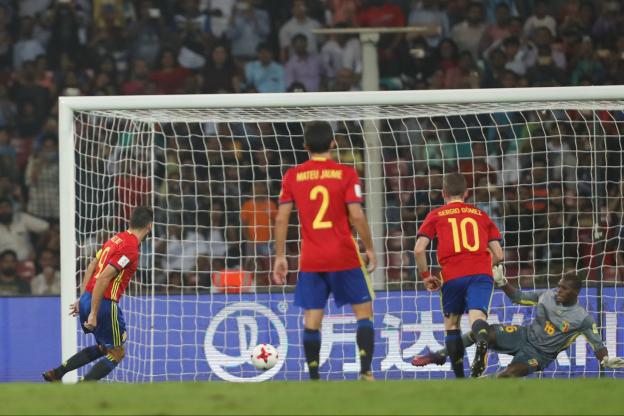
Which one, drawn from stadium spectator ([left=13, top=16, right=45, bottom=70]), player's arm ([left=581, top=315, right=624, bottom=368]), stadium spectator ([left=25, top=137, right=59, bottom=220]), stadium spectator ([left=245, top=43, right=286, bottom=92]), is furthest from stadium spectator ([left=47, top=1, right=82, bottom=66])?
player's arm ([left=581, top=315, right=624, bottom=368])

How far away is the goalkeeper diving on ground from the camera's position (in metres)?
10.7

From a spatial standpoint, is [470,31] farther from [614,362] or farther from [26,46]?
[614,362]

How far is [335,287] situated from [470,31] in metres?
8.71

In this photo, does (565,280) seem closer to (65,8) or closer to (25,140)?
(25,140)

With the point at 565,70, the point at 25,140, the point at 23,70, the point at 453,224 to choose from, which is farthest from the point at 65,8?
the point at 453,224

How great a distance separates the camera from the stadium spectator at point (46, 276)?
13.7 m

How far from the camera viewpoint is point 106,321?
1012 centimetres

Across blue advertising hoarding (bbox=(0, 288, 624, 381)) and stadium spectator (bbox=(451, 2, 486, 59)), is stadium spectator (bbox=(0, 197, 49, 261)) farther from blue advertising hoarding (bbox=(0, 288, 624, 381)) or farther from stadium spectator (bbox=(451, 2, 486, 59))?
stadium spectator (bbox=(451, 2, 486, 59))

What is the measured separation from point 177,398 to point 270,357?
3873 millimetres

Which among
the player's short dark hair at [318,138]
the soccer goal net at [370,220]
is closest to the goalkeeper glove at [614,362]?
the soccer goal net at [370,220]

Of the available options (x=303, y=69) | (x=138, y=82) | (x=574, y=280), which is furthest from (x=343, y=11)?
(x=574, y=280)

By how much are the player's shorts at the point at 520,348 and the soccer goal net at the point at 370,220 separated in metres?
0.86

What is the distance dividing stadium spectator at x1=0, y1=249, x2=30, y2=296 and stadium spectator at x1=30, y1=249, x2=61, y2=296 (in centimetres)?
11

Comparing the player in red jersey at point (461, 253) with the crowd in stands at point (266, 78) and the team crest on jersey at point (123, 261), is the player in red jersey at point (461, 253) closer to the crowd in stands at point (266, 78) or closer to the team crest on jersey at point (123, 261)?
the team crest on jersey at point (123, 261)
